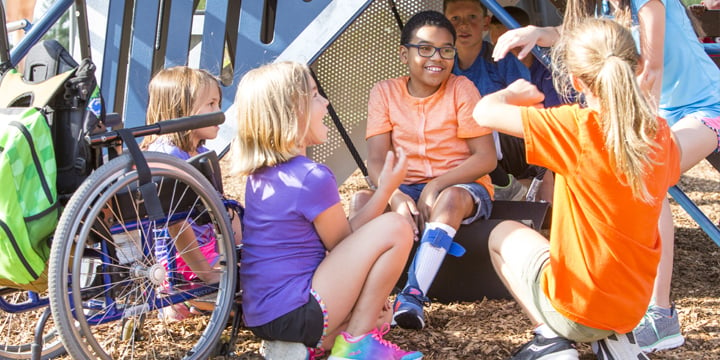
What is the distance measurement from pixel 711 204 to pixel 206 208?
3.96 meters

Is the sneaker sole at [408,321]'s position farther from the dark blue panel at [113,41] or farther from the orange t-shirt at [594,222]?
the dark blue panel at [113,41]

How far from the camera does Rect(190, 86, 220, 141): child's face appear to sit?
306 centimetres

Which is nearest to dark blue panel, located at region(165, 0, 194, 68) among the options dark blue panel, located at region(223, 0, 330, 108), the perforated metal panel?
dark blue panel, located at region(223, 0, 330, 108)

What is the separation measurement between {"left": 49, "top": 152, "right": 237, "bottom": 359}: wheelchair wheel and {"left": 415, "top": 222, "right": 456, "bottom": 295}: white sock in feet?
2.41

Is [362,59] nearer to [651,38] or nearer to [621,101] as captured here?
[651,38]

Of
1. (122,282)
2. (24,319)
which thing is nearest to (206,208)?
(122,282)

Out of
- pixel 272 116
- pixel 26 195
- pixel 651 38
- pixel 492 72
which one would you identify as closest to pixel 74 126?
pixel 26 195

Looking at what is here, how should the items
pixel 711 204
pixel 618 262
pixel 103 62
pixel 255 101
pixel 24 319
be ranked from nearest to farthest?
1. pixel 618 262
2. pixel 255 101
3. pixel 24 319
4. pixel 103 62
5. pixel 711 204

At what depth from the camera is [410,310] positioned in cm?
285

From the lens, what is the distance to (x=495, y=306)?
129 inches

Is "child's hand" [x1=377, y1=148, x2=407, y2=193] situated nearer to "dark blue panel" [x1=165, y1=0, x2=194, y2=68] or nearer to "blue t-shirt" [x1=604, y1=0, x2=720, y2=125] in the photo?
"blue t-shirt" [x1=604, y1=0, x2=720, y2=125]

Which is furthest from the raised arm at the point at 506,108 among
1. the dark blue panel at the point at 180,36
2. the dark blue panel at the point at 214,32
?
the dark blue panel at the point at 180,36

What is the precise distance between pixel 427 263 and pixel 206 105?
3.36 ft

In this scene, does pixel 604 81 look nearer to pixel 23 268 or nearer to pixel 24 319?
pixel 23 268
